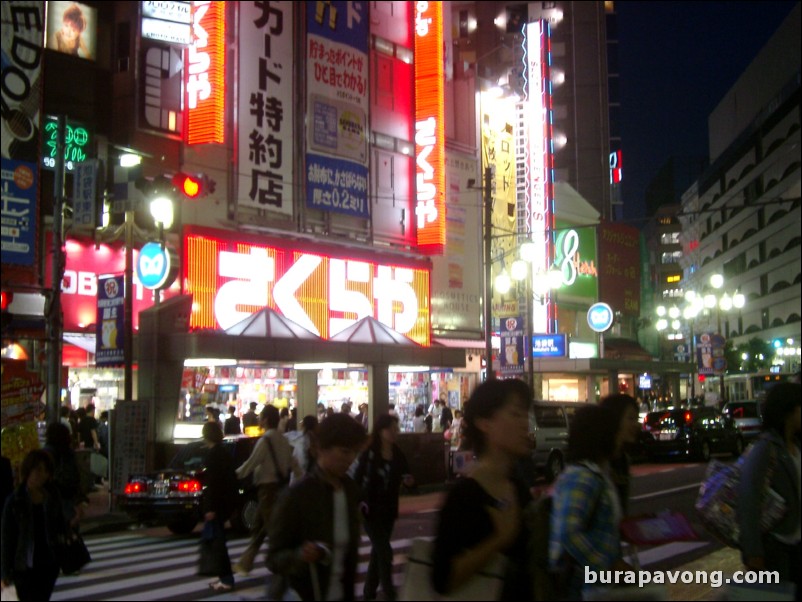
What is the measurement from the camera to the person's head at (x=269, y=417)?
39.6 ft

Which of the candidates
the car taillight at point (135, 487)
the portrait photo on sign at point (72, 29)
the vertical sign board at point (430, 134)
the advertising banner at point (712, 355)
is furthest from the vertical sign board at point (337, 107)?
the advertising banner at point (712, 355)

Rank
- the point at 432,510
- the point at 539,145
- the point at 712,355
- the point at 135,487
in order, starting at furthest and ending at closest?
the point at 712,355 → the point at 539,145 → the point at 432,510 → the point at 135,487

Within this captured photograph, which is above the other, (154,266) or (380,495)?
(154,266)

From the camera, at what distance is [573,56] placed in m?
79.6

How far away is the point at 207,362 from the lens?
25.3 meters

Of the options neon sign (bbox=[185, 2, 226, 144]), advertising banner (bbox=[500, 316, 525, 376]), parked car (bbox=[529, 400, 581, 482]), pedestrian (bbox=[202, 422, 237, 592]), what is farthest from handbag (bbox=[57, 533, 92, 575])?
advertising banner (bbox=[500, 316, 525, 376])

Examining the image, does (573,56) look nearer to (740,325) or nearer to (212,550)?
(740,325)

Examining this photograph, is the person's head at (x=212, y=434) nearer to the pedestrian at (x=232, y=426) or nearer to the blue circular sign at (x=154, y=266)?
the blue circular sign at (x=154, y=266)

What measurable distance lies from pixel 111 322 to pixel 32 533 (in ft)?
43.0

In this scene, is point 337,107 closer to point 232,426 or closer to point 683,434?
point 232,426

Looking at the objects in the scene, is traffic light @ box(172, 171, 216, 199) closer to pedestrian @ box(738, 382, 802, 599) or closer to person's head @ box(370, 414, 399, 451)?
person's head @ box(370, 414, 399, 451)

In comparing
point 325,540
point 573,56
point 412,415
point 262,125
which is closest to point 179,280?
point 262,125

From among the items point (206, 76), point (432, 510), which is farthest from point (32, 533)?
point (206, 76)

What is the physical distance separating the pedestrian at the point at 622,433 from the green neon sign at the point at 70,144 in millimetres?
20338
